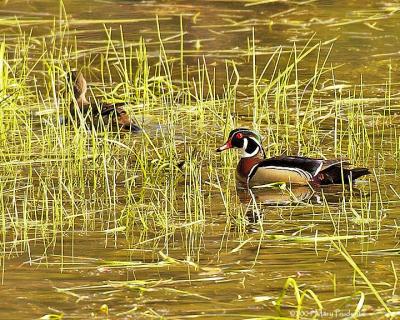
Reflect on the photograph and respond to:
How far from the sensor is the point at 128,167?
36.7 ft

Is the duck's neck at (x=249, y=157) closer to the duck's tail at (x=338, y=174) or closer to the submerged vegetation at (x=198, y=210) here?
the submerged vegetation at (x=198, y=210)

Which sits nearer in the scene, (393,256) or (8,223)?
(393,256)

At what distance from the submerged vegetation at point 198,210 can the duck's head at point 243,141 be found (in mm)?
206

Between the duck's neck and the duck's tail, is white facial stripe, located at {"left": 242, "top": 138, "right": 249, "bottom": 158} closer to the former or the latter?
the duck's neck

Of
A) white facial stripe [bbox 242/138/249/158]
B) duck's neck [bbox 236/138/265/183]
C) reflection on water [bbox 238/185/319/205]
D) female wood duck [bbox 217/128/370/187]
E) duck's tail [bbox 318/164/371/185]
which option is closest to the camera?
reflection on water [bbox 238/185/319/205]

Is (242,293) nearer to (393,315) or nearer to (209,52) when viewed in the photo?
(393,315)

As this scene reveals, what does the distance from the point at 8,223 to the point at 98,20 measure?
8533 mm

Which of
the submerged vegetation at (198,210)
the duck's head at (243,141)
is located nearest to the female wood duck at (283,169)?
the duck's head at (243,141)

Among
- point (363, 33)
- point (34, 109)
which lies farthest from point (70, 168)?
Answer: point (363, 33)

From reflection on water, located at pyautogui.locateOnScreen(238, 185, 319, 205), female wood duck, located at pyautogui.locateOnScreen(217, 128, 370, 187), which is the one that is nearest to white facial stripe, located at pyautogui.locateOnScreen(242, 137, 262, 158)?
female wood duck, located at pyautogui.locateOnScreen(217, 128, 370, 187)

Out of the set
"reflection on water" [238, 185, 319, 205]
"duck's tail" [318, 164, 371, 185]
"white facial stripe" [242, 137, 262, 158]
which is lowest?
"reflection on water" [238, 185, 319, 205]

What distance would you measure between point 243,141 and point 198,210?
190cm

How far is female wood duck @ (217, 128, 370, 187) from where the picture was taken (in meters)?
10.7

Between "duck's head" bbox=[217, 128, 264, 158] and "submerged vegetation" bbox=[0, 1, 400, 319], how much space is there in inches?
8.1
